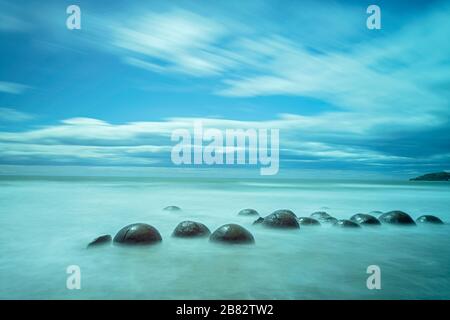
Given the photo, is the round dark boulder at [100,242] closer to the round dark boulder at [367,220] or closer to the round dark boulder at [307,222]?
the round dark boulder at [307,222]

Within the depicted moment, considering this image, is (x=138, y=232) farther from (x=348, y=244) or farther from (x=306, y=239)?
(x=348, y=244)

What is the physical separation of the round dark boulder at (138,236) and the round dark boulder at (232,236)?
1033mm

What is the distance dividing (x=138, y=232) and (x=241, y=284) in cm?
250

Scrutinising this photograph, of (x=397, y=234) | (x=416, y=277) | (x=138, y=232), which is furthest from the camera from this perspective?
(x=397, y=234)

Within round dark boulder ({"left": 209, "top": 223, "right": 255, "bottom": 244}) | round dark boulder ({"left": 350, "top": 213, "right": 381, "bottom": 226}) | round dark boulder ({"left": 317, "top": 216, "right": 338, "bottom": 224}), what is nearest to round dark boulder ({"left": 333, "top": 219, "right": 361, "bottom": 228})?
round dark boulder ({"left": 317, "top": 216, "right": 338, "bottom": 224})

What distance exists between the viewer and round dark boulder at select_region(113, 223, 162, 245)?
5.85 meters

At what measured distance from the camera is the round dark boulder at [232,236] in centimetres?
595

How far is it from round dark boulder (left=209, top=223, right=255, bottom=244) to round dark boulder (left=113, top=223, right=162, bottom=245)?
3.39 feet
